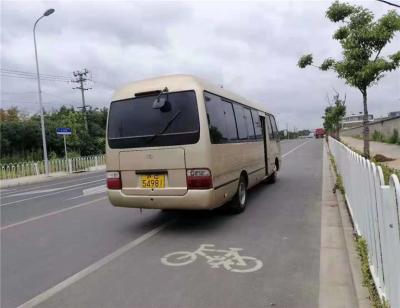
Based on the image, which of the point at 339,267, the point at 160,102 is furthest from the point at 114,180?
the point at 339,267

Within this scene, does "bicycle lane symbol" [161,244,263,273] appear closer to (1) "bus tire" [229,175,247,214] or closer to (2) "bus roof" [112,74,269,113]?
(1) "bus tire" [229,175,247,214]

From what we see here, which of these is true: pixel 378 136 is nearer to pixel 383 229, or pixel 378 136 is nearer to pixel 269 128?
pixel 269 128

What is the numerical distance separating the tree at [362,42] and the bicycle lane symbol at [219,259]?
6904 mm

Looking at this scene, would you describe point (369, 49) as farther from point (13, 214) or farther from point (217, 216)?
point (13, 214)

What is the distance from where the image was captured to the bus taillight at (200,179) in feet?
21.1

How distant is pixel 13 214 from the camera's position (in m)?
10.0

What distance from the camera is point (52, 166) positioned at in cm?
2786

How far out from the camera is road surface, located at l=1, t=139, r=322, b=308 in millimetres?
4207

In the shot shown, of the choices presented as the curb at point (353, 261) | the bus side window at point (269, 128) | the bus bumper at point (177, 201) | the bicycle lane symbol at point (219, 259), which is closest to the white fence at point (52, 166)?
the bus side window at point (269, 128)

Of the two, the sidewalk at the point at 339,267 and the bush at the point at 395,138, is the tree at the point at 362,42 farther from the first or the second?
the bush at the point at 395,138

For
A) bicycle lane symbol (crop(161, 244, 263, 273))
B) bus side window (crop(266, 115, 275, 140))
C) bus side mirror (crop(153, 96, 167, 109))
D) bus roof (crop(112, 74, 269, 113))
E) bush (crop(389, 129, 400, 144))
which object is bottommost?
bicycle lane symbol (crop(161, 244, 263, 273))

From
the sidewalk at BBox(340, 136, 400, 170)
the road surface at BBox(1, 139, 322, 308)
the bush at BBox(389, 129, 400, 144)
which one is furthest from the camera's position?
the bush at BBox(389, 129, 400, 144)

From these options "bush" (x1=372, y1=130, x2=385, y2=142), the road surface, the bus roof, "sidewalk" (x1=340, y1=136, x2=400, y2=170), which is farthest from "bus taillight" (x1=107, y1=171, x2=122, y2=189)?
"bush" (x1=372, y1=130, x2=385, y2=142)

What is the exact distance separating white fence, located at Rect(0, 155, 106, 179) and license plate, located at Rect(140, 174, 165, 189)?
20660mm
